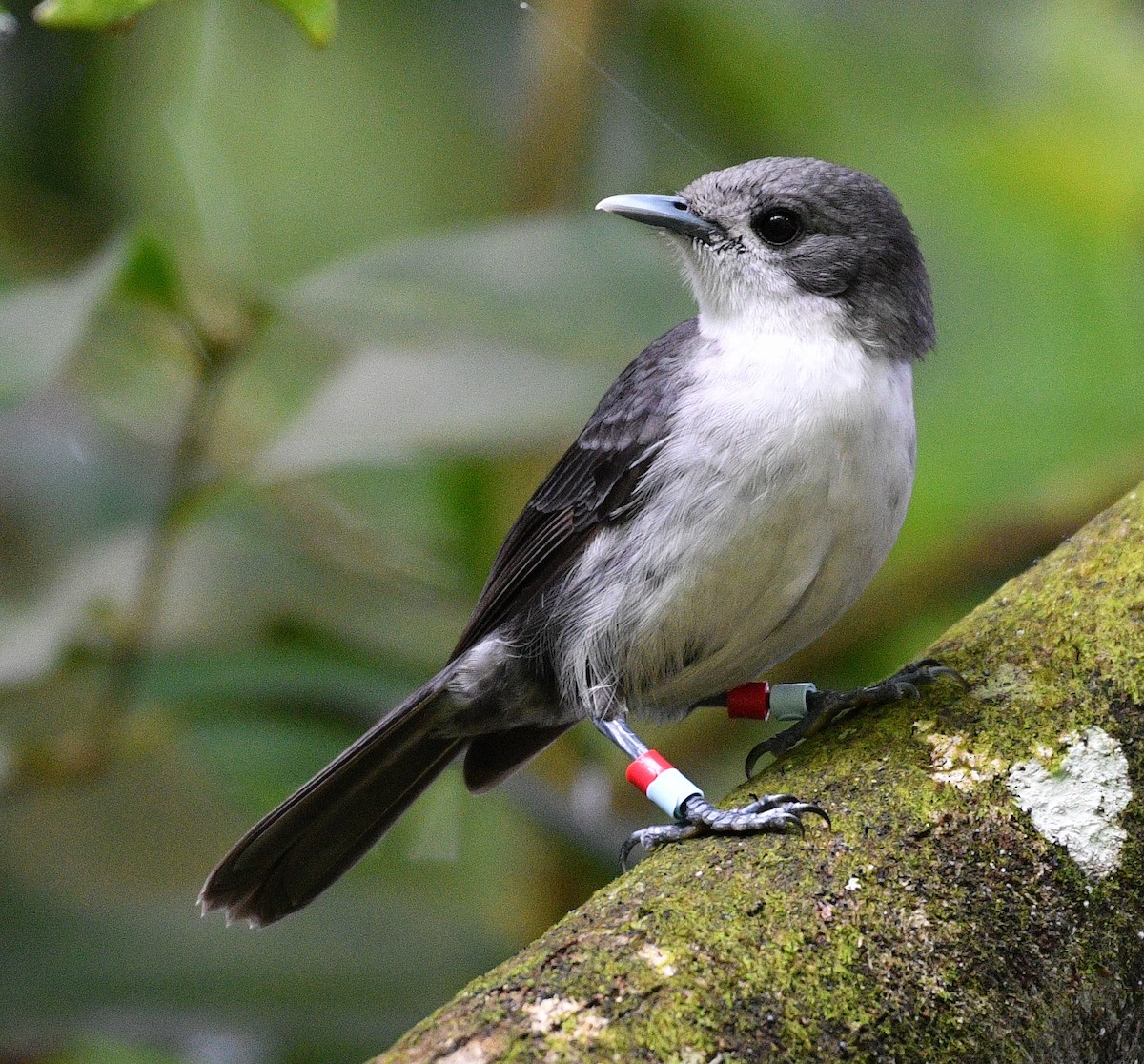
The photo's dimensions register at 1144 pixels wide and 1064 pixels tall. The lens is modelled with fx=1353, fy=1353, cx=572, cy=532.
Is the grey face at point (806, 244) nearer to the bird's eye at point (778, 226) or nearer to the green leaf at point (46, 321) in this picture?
the bird's eye at point (778, 226)

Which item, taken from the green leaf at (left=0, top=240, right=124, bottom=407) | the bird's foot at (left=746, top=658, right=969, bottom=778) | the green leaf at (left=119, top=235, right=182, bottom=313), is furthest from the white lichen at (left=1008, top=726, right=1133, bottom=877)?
the green leaf at (left=119, top=235, right=182, bottom=313)

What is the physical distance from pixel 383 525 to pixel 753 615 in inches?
73.3

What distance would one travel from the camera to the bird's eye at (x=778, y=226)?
279cm

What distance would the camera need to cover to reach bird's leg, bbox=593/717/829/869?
199 cm

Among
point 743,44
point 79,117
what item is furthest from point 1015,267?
point 79,117

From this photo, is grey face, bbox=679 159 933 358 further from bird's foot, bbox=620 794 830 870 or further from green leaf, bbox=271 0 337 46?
green leaf, bbox=271 0 337 46

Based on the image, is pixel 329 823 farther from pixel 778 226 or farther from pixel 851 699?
pixel 778 226

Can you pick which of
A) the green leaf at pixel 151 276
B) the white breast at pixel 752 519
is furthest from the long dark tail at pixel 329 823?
the green leaf at pixel 151 276

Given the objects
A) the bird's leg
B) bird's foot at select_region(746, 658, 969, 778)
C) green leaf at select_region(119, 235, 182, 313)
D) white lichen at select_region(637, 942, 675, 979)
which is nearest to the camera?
white lichen at select_region(637, 942, 675, 979)

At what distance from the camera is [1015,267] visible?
4.43 meters

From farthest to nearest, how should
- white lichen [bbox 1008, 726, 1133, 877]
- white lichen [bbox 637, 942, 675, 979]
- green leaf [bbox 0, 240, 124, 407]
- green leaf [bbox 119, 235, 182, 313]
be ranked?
green leaf [bbox 119, 235, 182, 313] < green leaf [bbox 0, 240, 124, 407] < white lichen [bbox 1008, 726, 1133, 877] < white lichen [bbox 637, 942, 675, 979]

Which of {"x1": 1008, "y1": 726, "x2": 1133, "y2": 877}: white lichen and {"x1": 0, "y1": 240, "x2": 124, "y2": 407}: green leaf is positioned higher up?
{"x1": 1008, "y1": 726, "x2": 1133, "y2": 877}: white lichen

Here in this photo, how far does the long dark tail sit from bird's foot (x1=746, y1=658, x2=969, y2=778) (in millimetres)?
771

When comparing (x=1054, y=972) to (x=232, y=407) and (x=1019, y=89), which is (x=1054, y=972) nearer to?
(x=232, y=407)
